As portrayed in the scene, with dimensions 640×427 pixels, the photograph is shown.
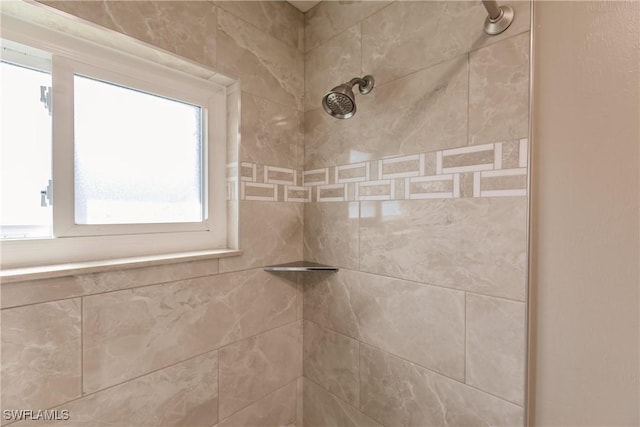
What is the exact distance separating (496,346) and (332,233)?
2.33ft

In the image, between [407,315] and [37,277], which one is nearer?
[37,277]

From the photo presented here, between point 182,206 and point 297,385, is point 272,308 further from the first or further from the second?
point 182,206

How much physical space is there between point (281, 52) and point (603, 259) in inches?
54.7

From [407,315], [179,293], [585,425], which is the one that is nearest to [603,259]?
[585,425]

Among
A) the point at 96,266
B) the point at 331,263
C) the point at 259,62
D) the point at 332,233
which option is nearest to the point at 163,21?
the point at 259,62

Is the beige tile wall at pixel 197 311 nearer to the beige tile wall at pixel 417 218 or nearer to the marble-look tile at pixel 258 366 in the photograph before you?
the marble-look tile at pixel 258 366

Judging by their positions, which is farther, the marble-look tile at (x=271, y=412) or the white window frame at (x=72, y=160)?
the marble-look tile at (x=271, y=412)

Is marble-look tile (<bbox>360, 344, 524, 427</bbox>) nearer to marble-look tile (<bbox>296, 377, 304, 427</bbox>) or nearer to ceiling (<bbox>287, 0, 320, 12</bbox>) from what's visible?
marble-look tile (<bbox>296, 377, 304, 427</bbox>)

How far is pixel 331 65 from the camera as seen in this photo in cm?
126

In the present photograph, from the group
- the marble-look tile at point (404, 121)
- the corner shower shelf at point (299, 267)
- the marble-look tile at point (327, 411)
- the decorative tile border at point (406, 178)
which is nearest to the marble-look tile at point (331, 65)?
the marble-look tile at point (404, 121)

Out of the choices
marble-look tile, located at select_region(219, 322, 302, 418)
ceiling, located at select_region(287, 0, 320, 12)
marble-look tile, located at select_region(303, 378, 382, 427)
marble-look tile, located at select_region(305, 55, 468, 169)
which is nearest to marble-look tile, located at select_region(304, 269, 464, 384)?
marble-look tile, located at select_region(219, 322, 302, 418)

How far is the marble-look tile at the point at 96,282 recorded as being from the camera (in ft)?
2.35

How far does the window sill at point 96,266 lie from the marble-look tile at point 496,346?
0.91 meters

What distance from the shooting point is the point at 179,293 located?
1.00m
